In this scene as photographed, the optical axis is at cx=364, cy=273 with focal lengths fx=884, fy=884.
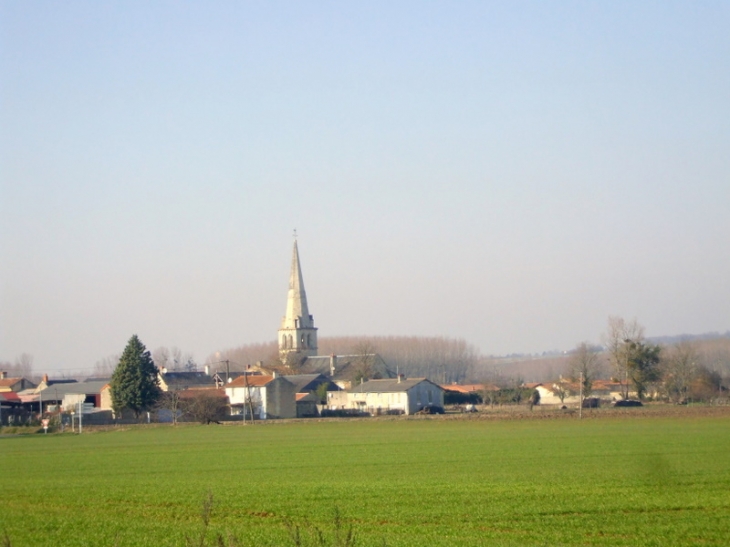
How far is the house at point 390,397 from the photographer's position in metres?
93.5

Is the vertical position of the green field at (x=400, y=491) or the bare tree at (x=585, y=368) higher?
the bare tree at (x=585, y=368)

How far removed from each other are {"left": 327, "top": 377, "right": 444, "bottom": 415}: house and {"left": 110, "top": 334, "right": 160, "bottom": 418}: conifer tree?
22856mm

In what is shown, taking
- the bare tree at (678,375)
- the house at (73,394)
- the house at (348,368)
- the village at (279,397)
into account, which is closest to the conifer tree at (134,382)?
the village at (279,397)

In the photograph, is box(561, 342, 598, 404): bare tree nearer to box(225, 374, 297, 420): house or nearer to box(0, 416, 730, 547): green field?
box(225, 374, 297, 420): house

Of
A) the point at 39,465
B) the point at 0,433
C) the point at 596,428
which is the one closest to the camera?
the point at 39,465

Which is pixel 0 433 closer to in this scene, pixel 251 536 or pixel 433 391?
pixel 433 391

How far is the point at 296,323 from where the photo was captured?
131000 mm

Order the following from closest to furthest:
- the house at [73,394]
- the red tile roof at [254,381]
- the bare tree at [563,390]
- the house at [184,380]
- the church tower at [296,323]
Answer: the red tile roof at [254,381] < the bare tree at [563,390] < the house at [73,394] < the house at [184,380] < the church tower at [296,323]

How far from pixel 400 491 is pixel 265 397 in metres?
71.4

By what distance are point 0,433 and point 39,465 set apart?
40.5 metres

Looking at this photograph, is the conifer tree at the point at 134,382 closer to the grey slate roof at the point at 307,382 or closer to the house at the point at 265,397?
the house at the point at 265,397

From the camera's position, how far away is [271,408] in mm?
93250

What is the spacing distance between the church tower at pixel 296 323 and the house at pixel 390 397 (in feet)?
94.6

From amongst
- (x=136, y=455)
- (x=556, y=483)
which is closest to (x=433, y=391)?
(x=136, y=455)
